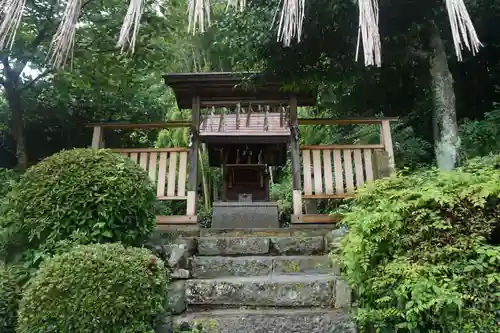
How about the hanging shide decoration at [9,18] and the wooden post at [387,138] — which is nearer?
the hanging shide decoration at [9,18]

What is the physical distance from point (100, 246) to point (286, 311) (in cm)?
129

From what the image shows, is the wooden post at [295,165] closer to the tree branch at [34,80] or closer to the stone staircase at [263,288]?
the stone staircase at [263,288]

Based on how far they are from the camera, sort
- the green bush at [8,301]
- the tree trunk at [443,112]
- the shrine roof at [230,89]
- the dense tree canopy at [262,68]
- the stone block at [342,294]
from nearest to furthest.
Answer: the green bush at [8,301]
the stone block at [342,294]
the tree trunk at [443,112]
the dense tree canopy at [262,68]
the shrine roof at [230,89]

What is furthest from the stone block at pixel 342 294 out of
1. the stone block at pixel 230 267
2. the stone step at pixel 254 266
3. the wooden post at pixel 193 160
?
the wooden post at pixel 193 160

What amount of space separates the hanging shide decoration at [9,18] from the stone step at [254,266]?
83.0 inches

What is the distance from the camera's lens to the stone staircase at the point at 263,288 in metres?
2.65

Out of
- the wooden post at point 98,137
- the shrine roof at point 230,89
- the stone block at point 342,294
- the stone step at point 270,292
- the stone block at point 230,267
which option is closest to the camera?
the stone block at point 342,294

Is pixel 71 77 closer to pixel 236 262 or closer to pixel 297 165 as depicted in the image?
pixel 297 165

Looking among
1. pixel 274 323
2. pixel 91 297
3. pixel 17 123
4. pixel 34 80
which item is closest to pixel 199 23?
pixel 91 297

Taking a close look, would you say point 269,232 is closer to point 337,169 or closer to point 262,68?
point 337,169

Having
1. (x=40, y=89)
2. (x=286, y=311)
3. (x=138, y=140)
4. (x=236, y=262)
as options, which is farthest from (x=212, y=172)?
(x=286, y=311)

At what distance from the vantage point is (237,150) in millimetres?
6762

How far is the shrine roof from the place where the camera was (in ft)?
17.1

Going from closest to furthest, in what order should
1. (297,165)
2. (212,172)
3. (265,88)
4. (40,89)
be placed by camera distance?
(297,165) → (265,88) → (40,89) → (212,172)
